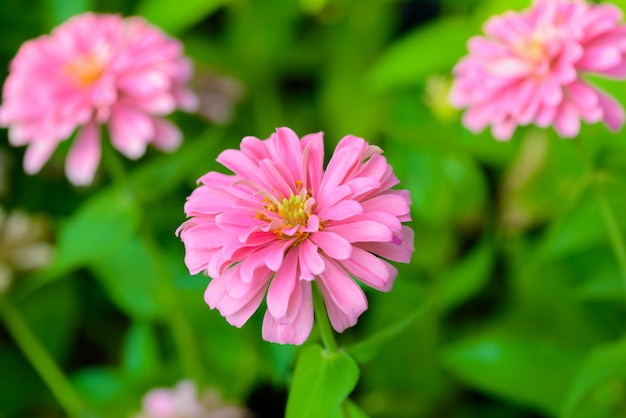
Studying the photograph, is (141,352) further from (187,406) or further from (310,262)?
(310,262)

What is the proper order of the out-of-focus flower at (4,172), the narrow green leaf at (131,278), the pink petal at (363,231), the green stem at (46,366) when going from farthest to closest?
the out-of-focus flower at (4,172) → the narrow green leaf at (131,278) → the green stem at (46,366) → the pink petal at (363,231)

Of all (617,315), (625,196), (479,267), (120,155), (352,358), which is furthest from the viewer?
(120,155)

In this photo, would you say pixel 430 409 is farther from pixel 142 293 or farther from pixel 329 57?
pixel 329 57

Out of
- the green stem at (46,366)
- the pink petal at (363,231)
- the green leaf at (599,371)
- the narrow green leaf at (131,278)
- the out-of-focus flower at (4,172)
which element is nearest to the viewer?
the pink petal at (363,231)

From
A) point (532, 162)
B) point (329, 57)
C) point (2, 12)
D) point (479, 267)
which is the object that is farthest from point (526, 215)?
point (2, 12)

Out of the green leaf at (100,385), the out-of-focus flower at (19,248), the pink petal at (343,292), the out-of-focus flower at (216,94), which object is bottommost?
the green leaf at (100,385)

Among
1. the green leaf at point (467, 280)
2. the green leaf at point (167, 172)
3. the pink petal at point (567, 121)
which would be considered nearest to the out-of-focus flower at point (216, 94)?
the green leaf at point (167, 172)

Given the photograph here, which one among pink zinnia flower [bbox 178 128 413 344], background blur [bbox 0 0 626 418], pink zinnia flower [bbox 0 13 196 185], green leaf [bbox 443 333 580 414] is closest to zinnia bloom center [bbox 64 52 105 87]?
pink zinnia flower [bbox 0 13 196 185]

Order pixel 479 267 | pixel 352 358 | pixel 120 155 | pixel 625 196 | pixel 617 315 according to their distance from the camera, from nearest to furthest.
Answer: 1. pixel 352 358
2. pixel 625 196
3. pixel 479 267
4. pixel 617 315
5. pixel 120 155

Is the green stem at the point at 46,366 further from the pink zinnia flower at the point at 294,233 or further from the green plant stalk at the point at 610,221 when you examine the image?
the green plant stalk at the point at 610,221
